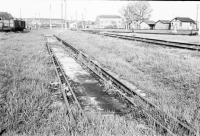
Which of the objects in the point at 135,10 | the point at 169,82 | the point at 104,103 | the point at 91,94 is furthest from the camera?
the point at 135,10

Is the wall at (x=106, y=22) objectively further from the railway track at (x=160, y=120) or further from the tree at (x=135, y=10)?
the railway track at (x=160, y=120)

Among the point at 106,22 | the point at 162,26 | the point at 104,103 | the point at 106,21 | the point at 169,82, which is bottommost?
the point at 104,103

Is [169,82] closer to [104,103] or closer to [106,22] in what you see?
[104,103]

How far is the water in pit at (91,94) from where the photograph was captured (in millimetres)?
5191

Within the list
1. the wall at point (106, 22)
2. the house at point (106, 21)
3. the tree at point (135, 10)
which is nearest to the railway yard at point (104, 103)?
the tree at point (135, 10)

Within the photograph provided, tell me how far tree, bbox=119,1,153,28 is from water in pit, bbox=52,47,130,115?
78.6m

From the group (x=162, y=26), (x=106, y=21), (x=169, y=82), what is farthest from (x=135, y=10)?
(x=169, y=82)

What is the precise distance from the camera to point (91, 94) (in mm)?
6301

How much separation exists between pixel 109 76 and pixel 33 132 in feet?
15.9

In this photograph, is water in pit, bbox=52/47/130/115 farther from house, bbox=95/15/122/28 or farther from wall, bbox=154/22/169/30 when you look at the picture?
house, bbox=95/15/122/28

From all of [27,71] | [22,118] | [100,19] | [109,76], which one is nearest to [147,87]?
[109,76]

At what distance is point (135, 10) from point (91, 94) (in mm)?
83019

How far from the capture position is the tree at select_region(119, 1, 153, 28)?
83.8 m

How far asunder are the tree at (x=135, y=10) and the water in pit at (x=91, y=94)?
3096 inches
